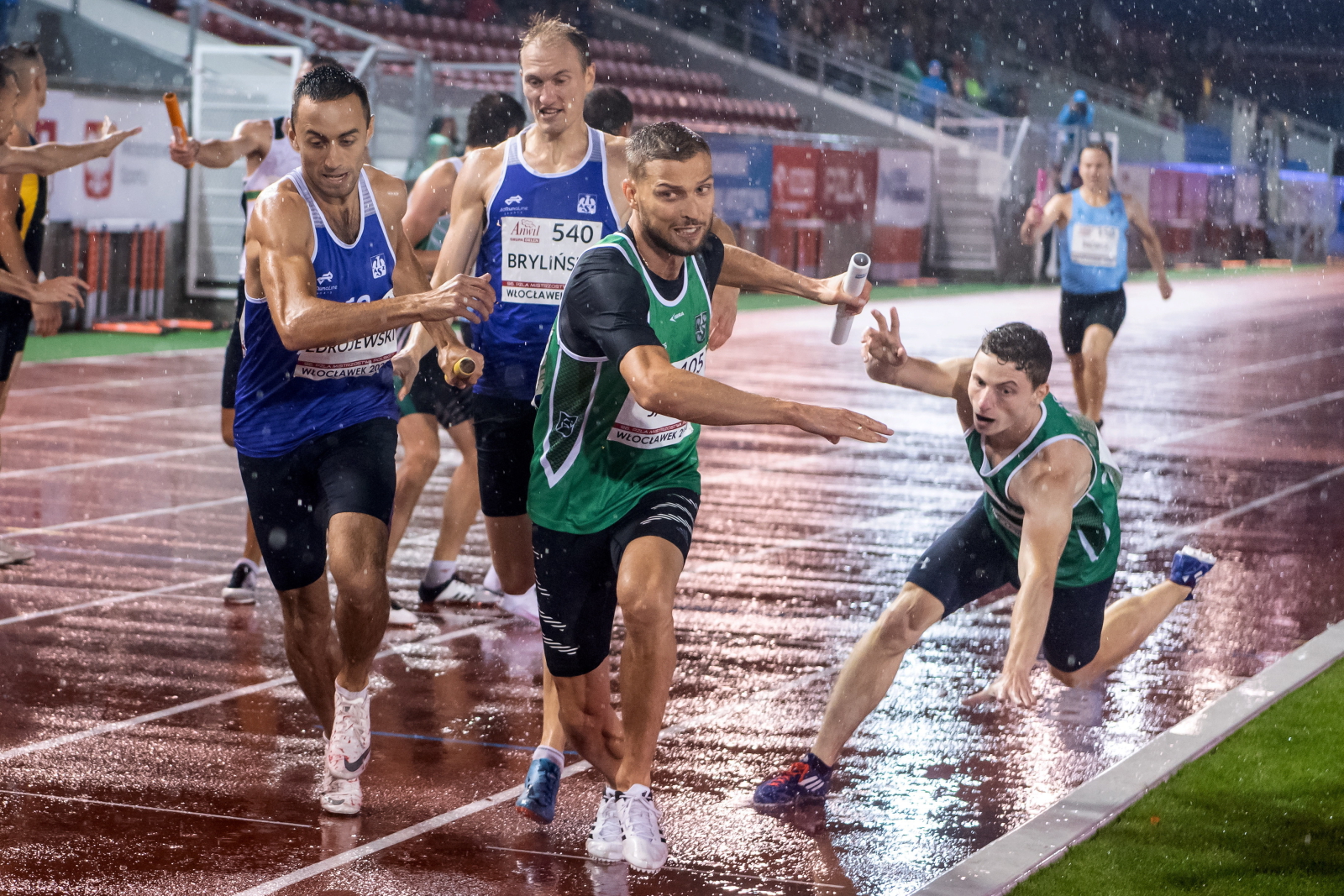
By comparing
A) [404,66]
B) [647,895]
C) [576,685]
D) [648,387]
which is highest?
[404,66]

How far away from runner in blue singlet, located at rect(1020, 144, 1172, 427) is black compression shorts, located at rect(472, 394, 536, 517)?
7897 millimetres

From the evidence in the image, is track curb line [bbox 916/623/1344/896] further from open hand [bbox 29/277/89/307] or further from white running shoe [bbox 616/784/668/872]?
open hand [bbox 29/277/89/307]

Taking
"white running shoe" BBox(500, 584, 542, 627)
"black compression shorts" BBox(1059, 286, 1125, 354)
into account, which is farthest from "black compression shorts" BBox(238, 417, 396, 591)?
"black compression shorts" BBox(1059, 286, 1125, 354)

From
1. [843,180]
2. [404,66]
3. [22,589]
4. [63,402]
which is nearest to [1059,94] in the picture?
[843,180]

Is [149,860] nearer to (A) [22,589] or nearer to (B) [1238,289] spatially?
(A) [22,589]

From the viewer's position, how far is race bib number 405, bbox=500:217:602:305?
20.5 ft

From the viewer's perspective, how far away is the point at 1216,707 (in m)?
6.48

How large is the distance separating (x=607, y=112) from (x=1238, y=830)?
430 cm

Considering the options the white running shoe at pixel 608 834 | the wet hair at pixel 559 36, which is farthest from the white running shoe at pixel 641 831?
the wet hair at pixel 559 36

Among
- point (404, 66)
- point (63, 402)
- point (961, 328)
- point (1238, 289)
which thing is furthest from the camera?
point (1238, 289)

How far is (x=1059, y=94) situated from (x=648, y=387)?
48.6 metres

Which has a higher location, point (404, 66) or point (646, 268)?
point (404, 66)

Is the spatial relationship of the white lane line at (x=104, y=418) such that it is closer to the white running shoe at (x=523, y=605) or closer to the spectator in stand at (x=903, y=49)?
the white running shoe at (x=523, y=605)

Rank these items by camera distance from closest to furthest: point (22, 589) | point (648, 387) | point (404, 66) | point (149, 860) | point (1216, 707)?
point (648, 387) → point (149, 860) → point (1216, 707) → point (22, 589) → point (404, 66)
